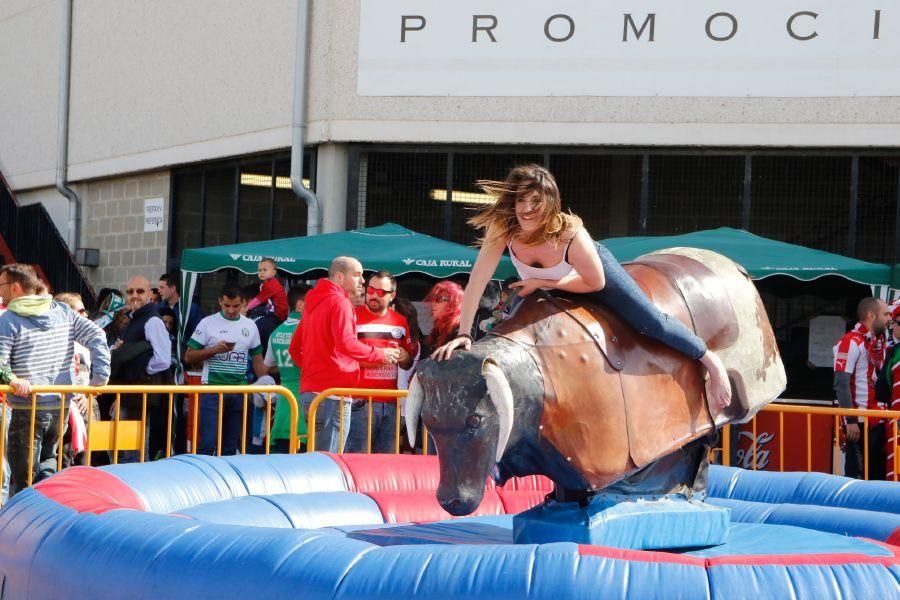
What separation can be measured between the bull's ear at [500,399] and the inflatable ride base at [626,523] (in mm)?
715

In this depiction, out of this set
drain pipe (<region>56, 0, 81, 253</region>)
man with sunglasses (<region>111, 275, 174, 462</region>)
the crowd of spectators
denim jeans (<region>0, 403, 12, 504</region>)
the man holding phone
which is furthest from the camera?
drain pipe (<region>56, 0, 81, 253</region>)

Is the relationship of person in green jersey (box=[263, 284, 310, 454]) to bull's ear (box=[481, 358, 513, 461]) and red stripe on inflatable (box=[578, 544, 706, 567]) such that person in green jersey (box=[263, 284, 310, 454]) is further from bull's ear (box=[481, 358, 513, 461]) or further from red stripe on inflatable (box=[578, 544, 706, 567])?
red stripe on inflatable (box=[578, 544, 706, 567])

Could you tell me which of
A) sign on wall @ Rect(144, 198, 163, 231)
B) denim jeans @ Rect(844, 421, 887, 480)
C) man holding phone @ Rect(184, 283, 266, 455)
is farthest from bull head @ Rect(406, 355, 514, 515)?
sign on wall @ Rect(144, 198, 163, 231)

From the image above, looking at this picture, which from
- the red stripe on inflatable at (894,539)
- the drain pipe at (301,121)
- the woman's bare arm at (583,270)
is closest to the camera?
the woman's bare arm at (583,270)

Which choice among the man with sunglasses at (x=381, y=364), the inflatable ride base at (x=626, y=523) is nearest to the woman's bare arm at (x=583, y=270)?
the inflatable ride base at (x=626, y=523)

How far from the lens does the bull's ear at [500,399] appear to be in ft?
15.2

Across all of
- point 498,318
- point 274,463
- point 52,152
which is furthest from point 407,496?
point 52,152

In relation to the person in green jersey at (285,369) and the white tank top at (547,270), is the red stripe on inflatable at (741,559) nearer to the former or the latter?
the white tank top at (547,270)

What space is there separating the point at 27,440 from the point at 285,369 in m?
2.57

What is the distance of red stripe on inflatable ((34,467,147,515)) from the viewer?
17.1 ft

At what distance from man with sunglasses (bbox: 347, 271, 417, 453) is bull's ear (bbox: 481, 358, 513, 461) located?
183 inches

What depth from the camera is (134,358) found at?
36.2 feet

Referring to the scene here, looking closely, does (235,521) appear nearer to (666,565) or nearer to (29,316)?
(666,565)

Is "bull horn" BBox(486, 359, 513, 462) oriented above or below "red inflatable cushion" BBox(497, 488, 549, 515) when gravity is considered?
above
